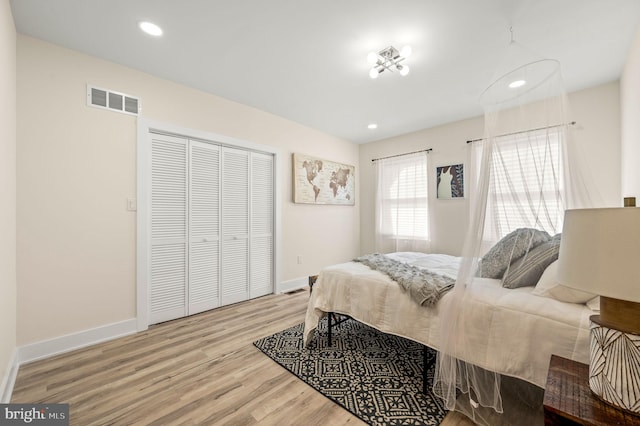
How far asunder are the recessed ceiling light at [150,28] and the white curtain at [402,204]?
3.66 metres

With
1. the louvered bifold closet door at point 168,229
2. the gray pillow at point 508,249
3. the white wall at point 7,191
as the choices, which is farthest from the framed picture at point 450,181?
the white wall at point 7,191

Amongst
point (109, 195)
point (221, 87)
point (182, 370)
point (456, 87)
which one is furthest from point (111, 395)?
point (456, 87)

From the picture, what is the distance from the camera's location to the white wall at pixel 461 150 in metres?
2.71

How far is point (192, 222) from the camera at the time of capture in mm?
3016

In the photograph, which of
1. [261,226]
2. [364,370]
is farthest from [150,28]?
[364,370]

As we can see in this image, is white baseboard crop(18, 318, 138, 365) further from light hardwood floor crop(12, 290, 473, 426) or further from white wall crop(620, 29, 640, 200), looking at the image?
white wall crop(620, 29, 640, 200)

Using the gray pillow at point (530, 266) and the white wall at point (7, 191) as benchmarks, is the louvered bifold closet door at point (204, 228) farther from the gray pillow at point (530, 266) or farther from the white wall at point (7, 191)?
the gray pillow at point (530, 266)

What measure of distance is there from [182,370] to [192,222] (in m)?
1.58

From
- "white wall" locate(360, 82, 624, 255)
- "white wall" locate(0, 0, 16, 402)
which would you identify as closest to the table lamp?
"white wall" locate(360, 82, 624, 255)

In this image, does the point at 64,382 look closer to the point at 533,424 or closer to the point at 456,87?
the point at 533,424

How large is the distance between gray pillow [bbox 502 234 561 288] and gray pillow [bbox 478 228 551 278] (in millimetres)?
34

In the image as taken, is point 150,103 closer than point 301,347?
No

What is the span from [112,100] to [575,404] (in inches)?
144

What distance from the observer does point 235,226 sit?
3.42 meters
